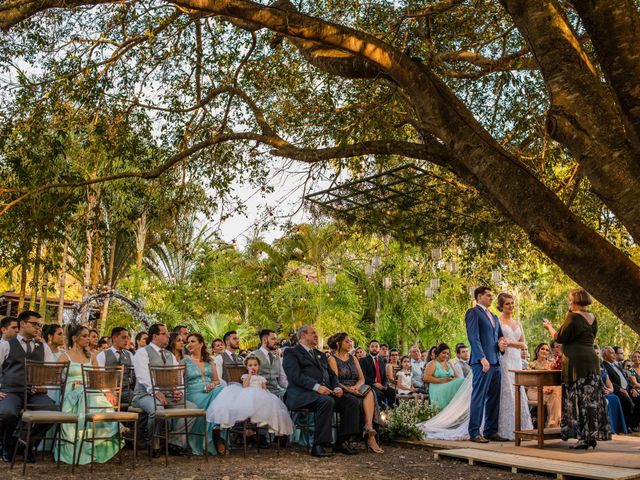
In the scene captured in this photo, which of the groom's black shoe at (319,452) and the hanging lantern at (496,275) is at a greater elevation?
the hanging lantern at (496,275)

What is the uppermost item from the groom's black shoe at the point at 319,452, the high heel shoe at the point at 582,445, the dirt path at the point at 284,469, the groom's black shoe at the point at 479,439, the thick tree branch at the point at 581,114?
the thick tree branch at the point at 581,114

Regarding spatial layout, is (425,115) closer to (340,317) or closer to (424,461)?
(424,461)

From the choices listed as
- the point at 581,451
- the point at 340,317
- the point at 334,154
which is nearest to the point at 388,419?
the point at 581,451

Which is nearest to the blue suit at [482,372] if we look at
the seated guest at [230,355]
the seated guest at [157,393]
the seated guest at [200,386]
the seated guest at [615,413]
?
the seated guest at [615,413]

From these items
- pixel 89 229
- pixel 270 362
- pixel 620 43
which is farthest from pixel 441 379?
pixel 620 43

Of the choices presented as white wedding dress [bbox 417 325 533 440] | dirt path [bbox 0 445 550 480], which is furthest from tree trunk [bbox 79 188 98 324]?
white wedding dress [bbox 417 325 533 440]

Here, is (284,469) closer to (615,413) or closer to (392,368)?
(392,368)

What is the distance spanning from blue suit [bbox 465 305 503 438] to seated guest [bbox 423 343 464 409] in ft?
7.01

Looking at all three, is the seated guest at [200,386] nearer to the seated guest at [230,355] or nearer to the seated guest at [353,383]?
the seated guest at [230,355]

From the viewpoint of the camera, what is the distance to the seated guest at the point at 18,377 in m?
8.65

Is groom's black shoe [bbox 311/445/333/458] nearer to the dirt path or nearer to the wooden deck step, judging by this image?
the dirt path

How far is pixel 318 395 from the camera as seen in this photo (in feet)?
31.1

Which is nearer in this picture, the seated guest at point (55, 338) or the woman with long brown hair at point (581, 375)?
the woman with long brown hair at point (581, 375)

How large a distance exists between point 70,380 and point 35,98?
3.65 meters
